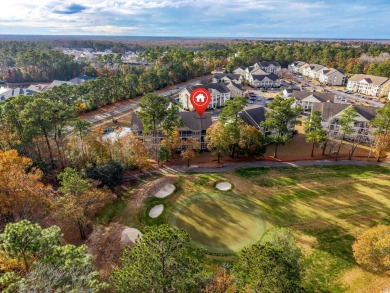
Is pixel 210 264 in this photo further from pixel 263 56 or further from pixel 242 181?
pixel 263 56

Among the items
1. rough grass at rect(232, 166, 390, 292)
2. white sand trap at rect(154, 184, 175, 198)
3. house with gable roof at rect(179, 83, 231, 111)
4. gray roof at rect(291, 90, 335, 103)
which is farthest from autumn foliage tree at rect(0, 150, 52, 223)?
gray roof at rect(291, 90, 335, 103)

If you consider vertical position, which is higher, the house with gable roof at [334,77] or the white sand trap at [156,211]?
the house with gable roof at [334,77]

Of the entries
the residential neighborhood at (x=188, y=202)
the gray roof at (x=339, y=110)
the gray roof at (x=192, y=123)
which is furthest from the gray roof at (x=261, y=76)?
the gray roof at (x=192, y=123)

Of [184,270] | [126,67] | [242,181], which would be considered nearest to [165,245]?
[184,270]

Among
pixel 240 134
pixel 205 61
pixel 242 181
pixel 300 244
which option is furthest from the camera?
pixel 205 61

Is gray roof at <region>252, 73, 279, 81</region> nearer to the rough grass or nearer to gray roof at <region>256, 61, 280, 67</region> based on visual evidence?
gray roof at <region>256, 61, 280, 67</region>

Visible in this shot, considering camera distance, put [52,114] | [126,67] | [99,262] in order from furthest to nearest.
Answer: [126,67]
[52,114]
[99,262]

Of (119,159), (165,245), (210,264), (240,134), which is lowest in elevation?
(210,264)

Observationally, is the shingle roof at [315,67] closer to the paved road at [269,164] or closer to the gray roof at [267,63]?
the gray roof at [267,63]
